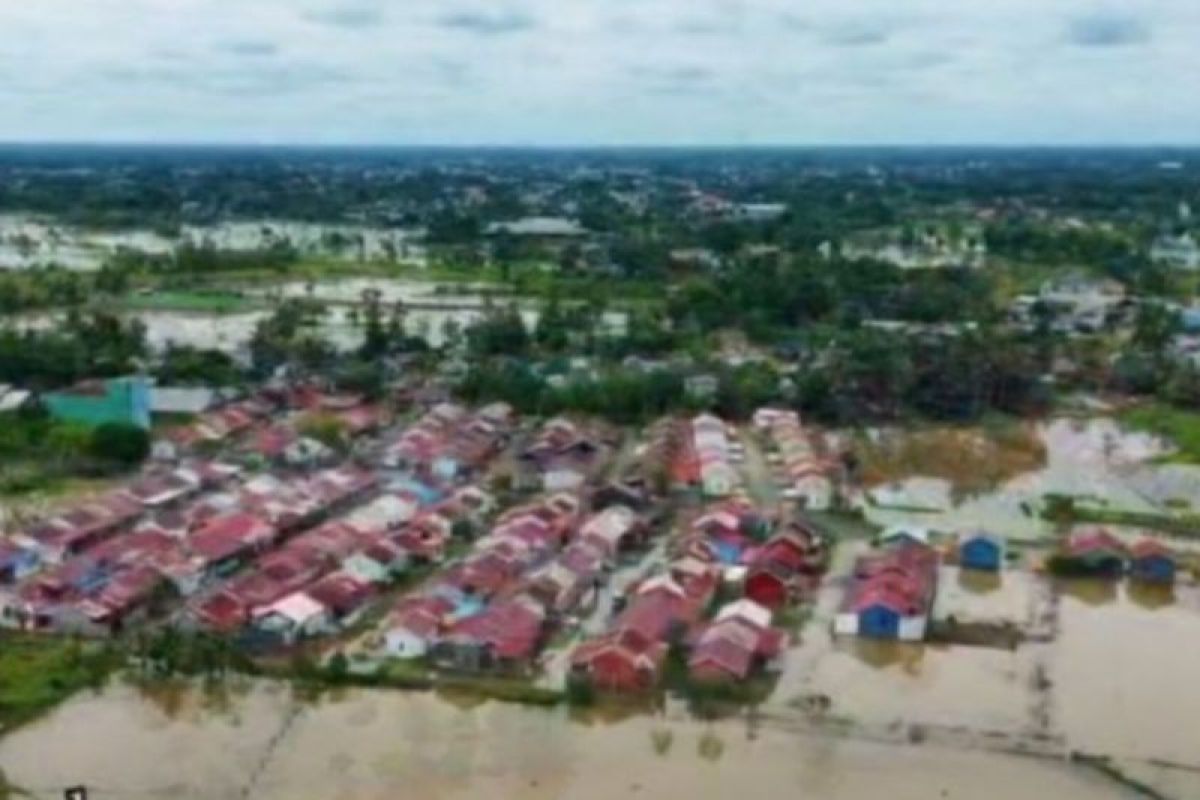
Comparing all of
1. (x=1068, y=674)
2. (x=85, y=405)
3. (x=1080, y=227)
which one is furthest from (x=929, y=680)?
(x=1080, y=227)

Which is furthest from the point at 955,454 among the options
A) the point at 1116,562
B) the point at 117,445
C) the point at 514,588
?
the point at 117,445

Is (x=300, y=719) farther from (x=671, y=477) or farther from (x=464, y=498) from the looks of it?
(x=671, y=477)

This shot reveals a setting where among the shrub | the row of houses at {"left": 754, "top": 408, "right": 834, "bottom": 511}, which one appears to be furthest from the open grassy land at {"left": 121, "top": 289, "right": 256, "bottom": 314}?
the row of houses at {"left": 754, "top": 408, "right": 834, "bottom": 511}

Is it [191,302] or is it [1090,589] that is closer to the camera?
[1090,589]

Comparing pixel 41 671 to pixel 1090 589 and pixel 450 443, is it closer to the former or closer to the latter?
pixel 450 443

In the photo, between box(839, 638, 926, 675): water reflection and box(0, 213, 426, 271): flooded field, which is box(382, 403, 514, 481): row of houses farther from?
box(0, 213, 426, 271): flooded field

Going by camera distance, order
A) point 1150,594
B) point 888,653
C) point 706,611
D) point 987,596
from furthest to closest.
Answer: point 1150,594 < point 987,596 < point 706,611 < point 888,653

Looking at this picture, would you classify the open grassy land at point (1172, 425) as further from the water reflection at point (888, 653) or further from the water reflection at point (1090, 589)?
the water reflection at point (888, 653)
